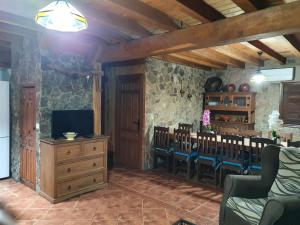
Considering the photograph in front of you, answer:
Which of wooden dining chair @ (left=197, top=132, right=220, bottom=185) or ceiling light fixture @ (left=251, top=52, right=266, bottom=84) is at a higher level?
ceiling light fixture @ (left=251, top=52, right=266, bottom=84)

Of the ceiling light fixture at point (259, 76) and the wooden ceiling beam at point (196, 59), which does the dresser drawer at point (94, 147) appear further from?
the ceiling light fixture at point (259, 76)

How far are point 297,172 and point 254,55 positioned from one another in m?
3.28

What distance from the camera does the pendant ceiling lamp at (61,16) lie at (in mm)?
1771

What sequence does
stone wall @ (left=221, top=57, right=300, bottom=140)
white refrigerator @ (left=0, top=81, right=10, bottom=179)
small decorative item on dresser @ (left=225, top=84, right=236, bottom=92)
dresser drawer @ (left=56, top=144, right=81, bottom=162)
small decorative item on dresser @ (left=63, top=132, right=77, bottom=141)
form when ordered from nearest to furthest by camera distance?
dresser drawer @ (left=56, top=144, right=81, bottom=162)
small decorative item on dresser @ (left=63, top=132, right=77, bottom=141)
white refrigerator @ (left=0, top=81, right=10, bottom=179)
stone wall @ (left=221, top=57, right=300, bottom=140)
small decorative item on dresser @ (left=225, top=84, right=236, bottom=92)

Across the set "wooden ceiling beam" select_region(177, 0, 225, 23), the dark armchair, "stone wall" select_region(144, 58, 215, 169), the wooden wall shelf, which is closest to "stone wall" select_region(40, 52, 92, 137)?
"stone wall" select_region(144, 58, 215, 169)

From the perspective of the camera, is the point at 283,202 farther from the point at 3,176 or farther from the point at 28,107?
the point at 3,176

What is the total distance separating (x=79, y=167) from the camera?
12.0 feet

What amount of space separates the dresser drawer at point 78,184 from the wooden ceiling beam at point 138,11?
2.49m

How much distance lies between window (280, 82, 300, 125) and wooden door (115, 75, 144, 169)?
3.26 m

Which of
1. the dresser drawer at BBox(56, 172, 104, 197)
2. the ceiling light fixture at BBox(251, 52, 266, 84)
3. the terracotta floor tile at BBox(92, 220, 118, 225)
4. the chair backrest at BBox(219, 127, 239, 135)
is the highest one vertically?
the ceiling light fixture at BBox(251, 52, 266, 84)

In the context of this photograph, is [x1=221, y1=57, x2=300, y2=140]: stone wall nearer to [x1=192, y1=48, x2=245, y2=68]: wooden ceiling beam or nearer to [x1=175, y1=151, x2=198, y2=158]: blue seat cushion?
[x1=192, y1=48, x2=245, y2=68]: wooden ceiling beam

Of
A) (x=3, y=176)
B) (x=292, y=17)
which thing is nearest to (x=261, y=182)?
(x=292, y=17)

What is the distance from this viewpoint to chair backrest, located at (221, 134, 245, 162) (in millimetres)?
3871

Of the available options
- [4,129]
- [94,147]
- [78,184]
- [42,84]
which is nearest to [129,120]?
[94,147]
